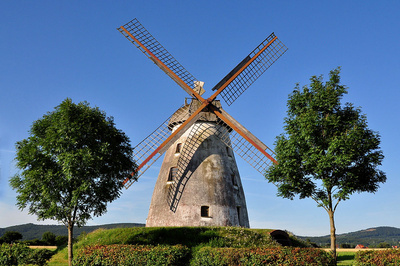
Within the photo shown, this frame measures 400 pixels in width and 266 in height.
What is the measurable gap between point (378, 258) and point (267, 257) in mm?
4982

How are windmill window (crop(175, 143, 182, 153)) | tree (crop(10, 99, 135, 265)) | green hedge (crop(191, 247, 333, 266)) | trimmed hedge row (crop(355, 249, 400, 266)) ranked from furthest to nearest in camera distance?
windmill window (crop(175, 143, 182, 153)), tree (crop(10, 99, 135, 265)), green hedge (crop(191, 247, 333, 266)), trimmed hedge row (crop(355, 249, 400, 266))

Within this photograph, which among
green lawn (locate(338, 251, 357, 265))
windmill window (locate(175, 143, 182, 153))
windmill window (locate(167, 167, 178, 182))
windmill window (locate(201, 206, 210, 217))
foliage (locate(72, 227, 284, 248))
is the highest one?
windmill window (locate(175, 143, 182, 153))

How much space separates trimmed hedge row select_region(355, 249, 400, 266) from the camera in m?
14.6

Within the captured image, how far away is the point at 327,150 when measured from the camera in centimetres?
2031

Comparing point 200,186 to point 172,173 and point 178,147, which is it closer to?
point 172,173

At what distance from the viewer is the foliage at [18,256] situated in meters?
19.7

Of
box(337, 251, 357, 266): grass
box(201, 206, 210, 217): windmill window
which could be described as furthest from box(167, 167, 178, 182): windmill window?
box(337, 251, 357, 266): grass

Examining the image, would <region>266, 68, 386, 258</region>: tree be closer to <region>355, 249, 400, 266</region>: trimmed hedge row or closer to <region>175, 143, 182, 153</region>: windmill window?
<region>355, 249, 400, 266</region>: trimmed hedge row

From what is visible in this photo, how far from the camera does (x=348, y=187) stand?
19797mm

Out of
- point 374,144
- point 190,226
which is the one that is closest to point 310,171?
point 374,144

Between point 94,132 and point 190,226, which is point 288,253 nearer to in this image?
point 190,226

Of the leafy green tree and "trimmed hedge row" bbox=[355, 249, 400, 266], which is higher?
"trimmed hedge row" bbox=[355, 249, 400, 266]

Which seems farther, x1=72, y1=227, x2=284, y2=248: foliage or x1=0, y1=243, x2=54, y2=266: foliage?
x1=72, y1=227, x2=284, y2=248: foliage

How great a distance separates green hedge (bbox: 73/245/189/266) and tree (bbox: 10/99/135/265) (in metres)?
3.68
